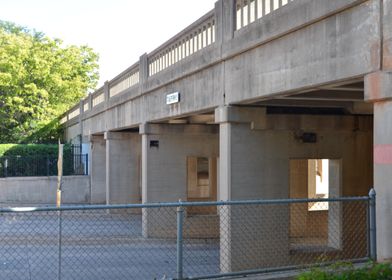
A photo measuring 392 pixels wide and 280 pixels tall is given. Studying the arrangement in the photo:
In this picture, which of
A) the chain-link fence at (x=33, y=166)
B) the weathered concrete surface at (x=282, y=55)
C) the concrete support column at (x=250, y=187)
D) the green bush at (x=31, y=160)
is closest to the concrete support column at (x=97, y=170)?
the chain-link fence at (x=33, y=166)

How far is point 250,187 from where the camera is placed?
430 inches

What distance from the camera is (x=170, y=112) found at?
45.9ft

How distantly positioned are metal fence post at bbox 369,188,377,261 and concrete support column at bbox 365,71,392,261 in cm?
6

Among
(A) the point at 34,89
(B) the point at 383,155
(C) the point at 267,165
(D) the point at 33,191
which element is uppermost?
(A) the point at 34,89


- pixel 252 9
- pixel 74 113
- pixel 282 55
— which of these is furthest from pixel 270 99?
pixel 74 113

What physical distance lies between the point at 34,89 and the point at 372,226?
1273 inches

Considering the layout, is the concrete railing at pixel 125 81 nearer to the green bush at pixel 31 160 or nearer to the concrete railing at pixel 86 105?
the concrete railing at pixel 86 105

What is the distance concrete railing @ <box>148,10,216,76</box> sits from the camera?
37.5ft

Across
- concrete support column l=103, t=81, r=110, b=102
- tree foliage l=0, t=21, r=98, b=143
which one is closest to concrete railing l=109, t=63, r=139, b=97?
concrete support column l=103, t=81, r=110, b=102

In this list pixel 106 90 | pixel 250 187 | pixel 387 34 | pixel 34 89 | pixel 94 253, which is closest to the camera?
pixel 387 34

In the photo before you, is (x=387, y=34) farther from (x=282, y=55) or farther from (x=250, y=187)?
(x=250, y=187)

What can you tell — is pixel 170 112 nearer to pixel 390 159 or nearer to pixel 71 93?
pixel 390 159

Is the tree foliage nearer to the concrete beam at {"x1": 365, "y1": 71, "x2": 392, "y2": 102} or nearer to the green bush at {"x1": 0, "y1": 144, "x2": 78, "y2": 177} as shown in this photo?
the green bush at {"x1": 0, "y1": 144, "x2": 78, "y2": 177}

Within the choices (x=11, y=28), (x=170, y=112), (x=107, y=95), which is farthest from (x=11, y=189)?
(x=11, y=28)
